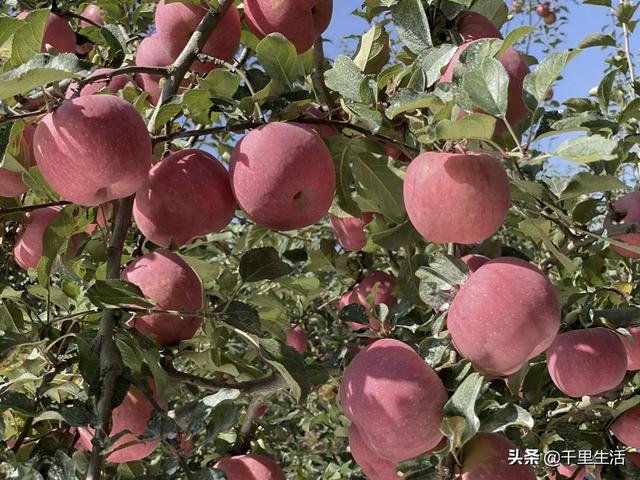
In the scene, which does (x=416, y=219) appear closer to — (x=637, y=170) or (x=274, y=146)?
(x=274, y=146)

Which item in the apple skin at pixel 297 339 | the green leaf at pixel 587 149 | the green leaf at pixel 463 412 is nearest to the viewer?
the green leaf at pixel 587 149

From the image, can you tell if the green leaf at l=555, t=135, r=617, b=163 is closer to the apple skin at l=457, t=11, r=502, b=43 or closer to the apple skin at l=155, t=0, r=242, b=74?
the apple skin at l=457, t=11, r=502, b=43

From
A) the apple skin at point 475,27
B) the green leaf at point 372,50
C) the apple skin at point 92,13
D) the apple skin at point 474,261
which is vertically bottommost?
the apple skin at point 474,261

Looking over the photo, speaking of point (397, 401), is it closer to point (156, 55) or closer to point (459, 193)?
point (459, 193)

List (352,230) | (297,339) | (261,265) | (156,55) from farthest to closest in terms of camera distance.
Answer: (297,339) → (352,230) → (156,55) → (261,265)

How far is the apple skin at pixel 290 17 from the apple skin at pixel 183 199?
29cm

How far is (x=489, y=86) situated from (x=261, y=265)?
56 centimetres

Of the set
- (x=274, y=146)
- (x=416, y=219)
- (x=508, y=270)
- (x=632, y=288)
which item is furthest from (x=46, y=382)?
(x=632, y=288)

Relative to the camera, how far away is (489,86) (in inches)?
32.1

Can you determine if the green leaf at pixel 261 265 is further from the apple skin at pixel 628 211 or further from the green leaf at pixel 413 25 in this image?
the apple skin at pixel 628 211

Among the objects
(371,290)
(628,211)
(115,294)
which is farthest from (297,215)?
(628,211)

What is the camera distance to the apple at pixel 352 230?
1678 mm

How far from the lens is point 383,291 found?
1.80 meters

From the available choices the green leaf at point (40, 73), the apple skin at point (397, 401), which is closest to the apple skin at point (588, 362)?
the apple skin at point (397, 401)
